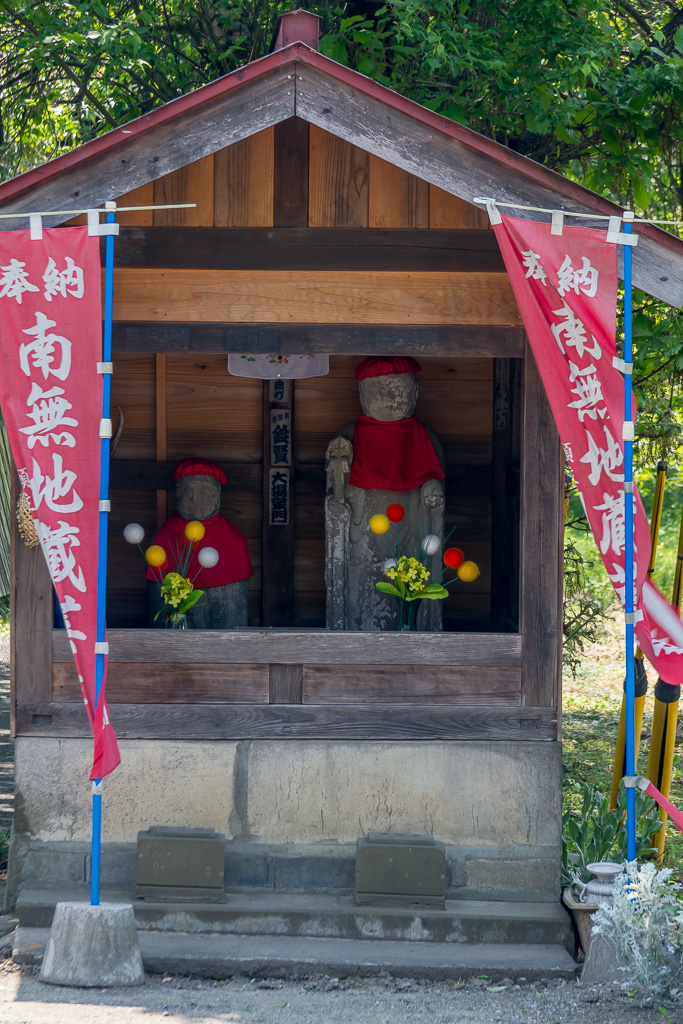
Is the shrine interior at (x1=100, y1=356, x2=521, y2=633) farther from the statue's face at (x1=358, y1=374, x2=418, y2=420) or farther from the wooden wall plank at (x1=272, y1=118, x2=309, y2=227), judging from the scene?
the wooden wall plank at (x1=272, y1=118, x2=309, y2=227)

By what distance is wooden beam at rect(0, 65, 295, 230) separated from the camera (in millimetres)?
4297

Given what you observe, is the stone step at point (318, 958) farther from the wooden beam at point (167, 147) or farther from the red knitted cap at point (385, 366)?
the wooden beam at point (167, 147)

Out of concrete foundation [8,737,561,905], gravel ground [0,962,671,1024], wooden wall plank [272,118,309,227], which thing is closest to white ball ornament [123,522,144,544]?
concrete foundation [8,737,561,905]

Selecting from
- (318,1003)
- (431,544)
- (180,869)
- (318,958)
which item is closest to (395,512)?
(431,544)

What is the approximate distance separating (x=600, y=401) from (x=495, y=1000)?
101 inches

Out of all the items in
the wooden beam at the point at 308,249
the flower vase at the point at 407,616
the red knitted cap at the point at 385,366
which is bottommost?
the flower vase at the point at 407,616

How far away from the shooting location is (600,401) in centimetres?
427

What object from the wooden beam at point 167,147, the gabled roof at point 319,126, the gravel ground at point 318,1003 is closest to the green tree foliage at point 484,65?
the gabled roof at point 319,126

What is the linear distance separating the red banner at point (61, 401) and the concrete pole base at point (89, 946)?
22.8 inches

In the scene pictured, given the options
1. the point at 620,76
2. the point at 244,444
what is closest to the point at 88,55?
the point at 244,444

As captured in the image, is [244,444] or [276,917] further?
[244,444]

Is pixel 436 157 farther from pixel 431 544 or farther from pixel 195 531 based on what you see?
pixel 195 531

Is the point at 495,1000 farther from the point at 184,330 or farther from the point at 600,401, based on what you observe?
the point at 184,330

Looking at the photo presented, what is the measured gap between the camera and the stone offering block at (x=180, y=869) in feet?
16.1
